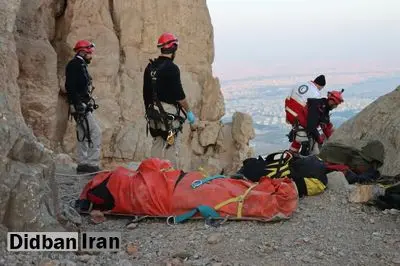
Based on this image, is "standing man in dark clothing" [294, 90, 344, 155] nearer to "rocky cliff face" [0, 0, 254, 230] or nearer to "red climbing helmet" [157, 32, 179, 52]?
"red climbing helmet" [157, 32, 179, 52]

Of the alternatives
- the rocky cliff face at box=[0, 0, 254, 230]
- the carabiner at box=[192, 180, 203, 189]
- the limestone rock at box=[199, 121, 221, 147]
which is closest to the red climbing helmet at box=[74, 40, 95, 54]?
the rocky cliff face at box=[0, 0, 254, 230]

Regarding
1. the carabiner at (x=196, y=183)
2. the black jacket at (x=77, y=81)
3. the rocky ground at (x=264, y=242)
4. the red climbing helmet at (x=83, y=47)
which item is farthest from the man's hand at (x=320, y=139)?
the red climbing helmet at (x=83, y=47)

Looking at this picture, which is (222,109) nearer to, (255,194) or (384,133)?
(384,133)

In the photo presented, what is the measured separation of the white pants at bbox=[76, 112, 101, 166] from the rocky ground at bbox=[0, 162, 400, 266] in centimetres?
380

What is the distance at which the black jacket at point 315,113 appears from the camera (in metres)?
9.77

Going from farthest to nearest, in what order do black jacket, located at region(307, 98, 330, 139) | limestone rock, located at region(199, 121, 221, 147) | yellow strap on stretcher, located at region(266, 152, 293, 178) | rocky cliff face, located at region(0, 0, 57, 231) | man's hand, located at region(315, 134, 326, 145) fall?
limestone rock, located at region(199, 121, 221, 147)
man's hand, located at region(315, 134, 326, 145)
black jacket, located at region(307, 98, 330, 139)
yellow strap on stretcher, located at region(266, 152, 293, 178)
rocky cliff face, located at region(0, 0, 57, 231)

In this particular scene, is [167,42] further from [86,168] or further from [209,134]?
[209,134]

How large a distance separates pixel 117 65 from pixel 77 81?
1372 centimetres

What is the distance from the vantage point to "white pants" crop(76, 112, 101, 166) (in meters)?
10.4

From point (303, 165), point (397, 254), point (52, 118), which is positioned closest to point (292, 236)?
point (397, 254)

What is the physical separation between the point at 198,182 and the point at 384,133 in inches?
176

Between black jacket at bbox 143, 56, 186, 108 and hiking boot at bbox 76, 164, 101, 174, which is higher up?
black jacket at bbox 143, 56, 186, 108

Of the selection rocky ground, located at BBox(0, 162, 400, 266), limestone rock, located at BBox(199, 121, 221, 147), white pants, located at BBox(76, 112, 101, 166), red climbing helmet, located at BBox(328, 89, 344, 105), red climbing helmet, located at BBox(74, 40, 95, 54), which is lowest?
limestone rock, located at BBox(199, 121, 221, 147)

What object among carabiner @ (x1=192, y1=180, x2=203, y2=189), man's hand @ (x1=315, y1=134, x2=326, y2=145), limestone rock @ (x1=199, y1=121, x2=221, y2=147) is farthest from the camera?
limestone rock @ (x1=199, y1=121, x2=221, y2=147)
